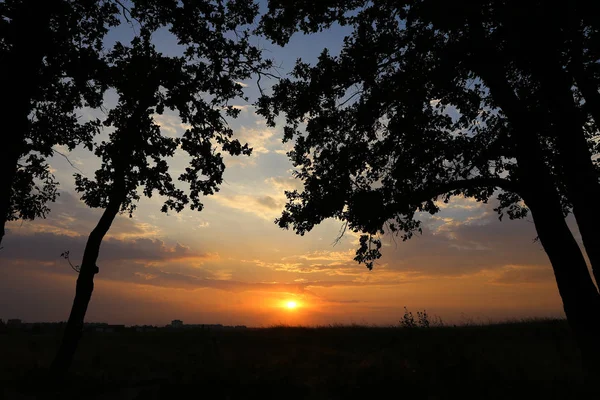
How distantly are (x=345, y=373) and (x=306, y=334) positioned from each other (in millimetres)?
11236

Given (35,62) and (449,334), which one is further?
(449,334)

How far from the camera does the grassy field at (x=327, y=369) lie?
8.16m

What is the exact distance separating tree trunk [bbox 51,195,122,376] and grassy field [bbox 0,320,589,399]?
69cm

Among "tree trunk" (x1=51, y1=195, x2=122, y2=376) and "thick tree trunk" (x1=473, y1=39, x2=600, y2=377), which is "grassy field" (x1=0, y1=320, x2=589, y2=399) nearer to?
"tree trunk" (x1=51, y1=195, x2=122, y2=376)

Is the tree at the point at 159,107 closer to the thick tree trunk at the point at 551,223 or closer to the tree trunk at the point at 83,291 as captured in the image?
the tree trunk at the point at 83,291

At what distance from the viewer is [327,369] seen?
11.1 meters

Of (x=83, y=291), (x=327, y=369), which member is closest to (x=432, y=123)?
(x=327, y=369)

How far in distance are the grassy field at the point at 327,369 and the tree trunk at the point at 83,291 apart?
687 mm

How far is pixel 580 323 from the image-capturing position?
7848 mm

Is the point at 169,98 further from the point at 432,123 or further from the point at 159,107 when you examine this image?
the point at 432,123

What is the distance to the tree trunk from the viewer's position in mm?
10258

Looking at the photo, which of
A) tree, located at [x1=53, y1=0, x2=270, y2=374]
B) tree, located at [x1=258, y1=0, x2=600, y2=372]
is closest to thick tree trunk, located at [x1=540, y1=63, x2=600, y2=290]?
tree, located at [x1=258, y1=0, x2=600, y2=372]

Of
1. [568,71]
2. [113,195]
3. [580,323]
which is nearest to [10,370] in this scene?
[113,195]

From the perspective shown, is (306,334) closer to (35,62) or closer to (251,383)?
(251,383)
